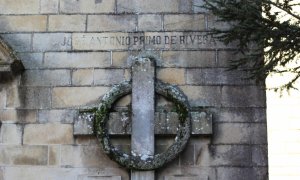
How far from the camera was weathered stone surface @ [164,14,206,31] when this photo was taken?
6.54 metres

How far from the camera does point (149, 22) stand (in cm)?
657

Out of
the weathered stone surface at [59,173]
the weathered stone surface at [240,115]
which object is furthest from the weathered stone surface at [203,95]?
the weathered stone surface at [59,173]

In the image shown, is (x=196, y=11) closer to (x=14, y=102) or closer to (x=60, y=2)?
(x=60, y=2)

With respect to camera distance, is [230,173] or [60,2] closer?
[230,173]

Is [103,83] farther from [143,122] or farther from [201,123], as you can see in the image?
[201,123]

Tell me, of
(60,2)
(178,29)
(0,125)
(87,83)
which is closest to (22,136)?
(0,125)

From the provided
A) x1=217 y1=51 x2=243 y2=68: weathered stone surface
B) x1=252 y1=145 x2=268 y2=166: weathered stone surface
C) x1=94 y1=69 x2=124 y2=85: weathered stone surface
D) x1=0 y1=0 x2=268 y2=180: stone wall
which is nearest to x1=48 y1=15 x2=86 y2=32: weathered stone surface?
x1=0 y1=0 x2=268 y2=180: stone wall

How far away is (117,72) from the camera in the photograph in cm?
646

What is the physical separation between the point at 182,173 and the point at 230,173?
0.48 metres

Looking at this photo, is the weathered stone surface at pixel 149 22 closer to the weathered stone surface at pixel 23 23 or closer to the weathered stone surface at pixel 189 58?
the weathered stone surface at pixel 189 58

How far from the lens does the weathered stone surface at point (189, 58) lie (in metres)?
6.45

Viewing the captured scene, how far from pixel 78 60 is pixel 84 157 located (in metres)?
1.05

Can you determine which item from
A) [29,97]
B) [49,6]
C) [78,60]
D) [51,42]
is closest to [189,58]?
[78,60]

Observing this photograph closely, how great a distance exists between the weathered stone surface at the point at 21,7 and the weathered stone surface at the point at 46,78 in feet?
2.28
